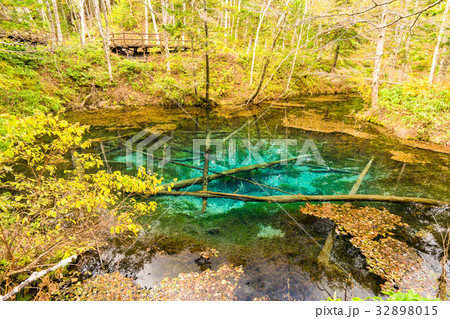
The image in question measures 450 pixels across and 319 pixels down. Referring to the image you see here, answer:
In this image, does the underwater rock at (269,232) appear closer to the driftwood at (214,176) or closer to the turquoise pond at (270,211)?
the turquoise pond at (270,211)

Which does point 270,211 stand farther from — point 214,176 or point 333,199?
point 214,176

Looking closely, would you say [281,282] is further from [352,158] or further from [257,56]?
[257,56]

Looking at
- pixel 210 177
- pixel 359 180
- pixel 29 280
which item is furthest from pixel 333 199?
pixel 29 280

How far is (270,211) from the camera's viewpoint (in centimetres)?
657

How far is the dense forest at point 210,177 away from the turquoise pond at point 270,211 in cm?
6

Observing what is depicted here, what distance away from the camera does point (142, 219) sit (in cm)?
603

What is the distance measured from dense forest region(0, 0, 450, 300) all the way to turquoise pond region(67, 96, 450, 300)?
0.06 m

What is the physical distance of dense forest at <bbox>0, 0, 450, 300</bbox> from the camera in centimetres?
371

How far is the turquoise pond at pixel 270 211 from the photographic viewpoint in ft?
14.6

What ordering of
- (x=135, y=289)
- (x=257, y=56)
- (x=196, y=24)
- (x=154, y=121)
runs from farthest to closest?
(x=257, y=56), (x=154, y=121), (x=196, y=24), (x=135, y=289)

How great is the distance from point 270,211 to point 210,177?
8.07 ft

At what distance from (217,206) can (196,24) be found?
1121cm

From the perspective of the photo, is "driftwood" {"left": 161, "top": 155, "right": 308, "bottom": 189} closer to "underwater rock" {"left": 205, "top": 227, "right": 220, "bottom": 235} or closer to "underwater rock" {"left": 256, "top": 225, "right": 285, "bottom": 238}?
"underwater rock" {"left": 205, "top": 227, "right": 220, "bottom": 235}

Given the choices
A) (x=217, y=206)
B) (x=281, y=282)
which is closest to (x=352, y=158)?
(x=217, y=206)
